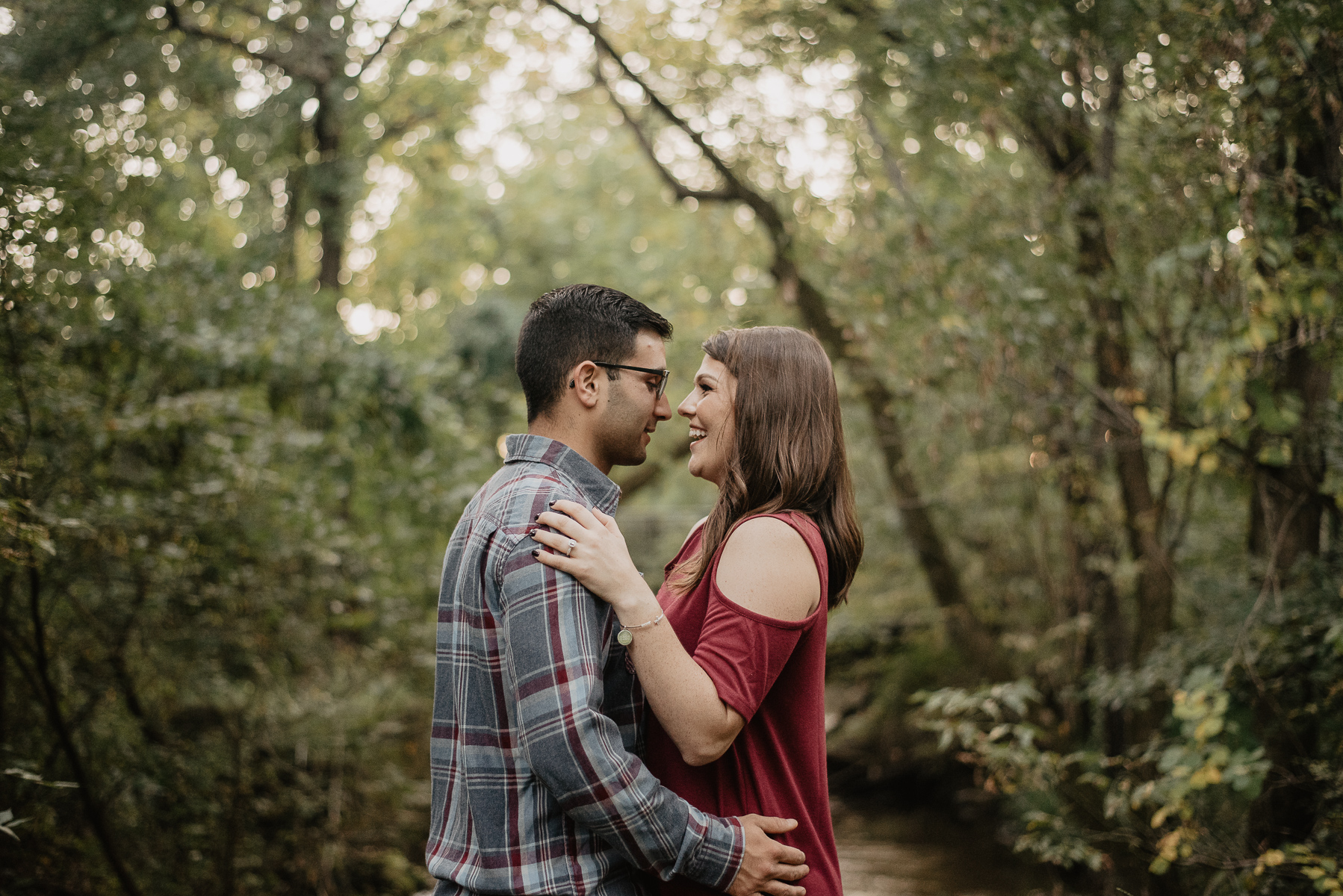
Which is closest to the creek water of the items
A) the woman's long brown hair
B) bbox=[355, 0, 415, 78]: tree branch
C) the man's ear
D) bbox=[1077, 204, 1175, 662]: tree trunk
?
bbox=[1077, 204, 1175, 662]: tree trunk

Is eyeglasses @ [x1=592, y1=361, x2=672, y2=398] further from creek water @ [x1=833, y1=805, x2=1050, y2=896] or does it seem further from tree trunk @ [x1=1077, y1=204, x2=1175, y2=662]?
creek water @ [x1=833, y1=805, x2=1050, y2=896]

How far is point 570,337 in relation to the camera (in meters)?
2.10

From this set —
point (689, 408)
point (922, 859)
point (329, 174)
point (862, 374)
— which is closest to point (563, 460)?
point (689, 408)

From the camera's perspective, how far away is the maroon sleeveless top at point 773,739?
1897 millimetres

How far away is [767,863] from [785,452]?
851 millimetres

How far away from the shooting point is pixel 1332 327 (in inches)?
143

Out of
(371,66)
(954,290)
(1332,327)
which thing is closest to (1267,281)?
(1332,327)

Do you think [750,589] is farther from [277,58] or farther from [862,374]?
[277,58]

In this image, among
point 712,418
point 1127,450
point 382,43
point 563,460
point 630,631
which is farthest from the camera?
point 382,43

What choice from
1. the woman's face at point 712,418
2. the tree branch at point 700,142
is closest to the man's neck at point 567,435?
the woman's face at point 712,418

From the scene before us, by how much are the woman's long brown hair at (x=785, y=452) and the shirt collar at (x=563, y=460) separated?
0.27 metres

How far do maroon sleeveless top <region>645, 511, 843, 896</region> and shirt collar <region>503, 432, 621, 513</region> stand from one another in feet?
0.97

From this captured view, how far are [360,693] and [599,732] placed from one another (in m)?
4.47

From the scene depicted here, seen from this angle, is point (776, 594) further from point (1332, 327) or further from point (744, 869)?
point (1332, 327)
